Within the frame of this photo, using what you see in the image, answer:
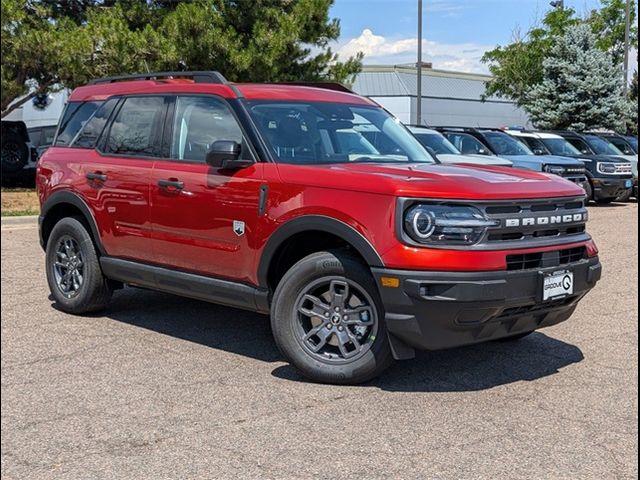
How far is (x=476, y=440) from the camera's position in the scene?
4.05 metres

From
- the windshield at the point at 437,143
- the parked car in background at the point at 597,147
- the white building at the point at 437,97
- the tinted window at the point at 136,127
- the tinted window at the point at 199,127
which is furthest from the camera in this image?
the white building at the point at 437,97

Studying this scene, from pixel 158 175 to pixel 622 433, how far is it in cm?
353

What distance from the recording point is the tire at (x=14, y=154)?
62.1 feet

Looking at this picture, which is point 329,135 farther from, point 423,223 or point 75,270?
point 75,270

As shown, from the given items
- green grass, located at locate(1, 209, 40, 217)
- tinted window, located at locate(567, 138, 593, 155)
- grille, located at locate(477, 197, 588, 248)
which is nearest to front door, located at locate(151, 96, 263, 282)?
grille, located at locate(477, 197, 588, 248)

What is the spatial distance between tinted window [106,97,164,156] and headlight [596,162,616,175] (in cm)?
1497

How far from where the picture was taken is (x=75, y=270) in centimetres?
676

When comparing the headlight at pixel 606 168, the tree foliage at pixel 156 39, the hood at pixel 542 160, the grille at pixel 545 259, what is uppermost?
the tree foliage at pixel 156 39

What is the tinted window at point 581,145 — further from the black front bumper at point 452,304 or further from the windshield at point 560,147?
the black front bumper at point 452,304

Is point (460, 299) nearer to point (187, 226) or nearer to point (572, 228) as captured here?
point (572, 228)

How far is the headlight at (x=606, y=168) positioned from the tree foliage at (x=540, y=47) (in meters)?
17.2

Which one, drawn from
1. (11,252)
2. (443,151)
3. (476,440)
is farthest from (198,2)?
(476,440)

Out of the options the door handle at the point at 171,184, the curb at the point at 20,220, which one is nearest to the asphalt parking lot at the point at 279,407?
the door handle at the point at 171,184

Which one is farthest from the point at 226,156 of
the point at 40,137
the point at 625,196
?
the point at 625,196
